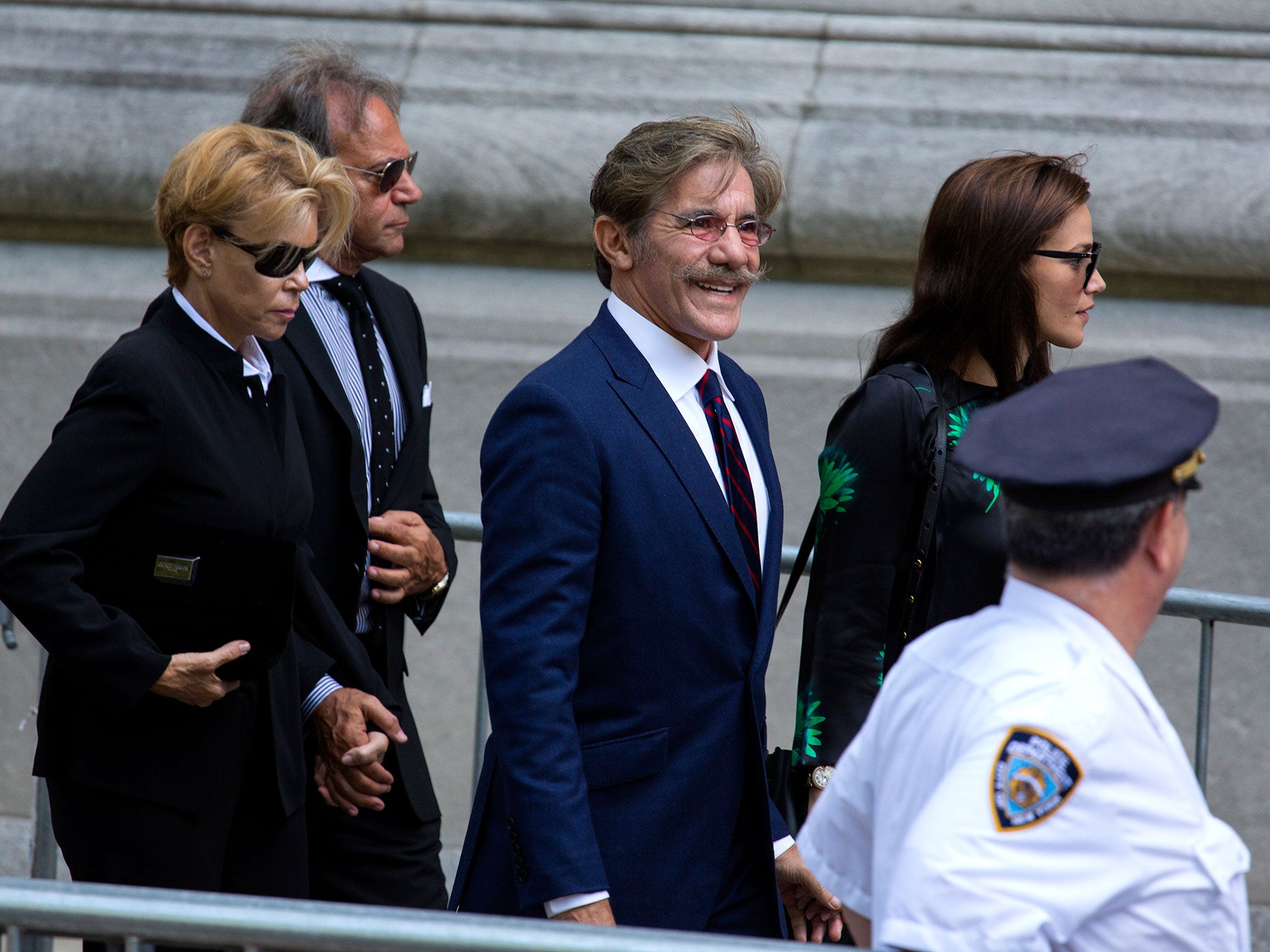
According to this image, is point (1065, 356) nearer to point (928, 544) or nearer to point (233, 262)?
point (928, 544)

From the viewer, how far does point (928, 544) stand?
2627mm

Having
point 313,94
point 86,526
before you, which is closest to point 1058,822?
point 86,526

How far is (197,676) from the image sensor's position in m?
2.51

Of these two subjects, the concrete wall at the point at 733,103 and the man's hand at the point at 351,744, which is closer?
the man's hand at the point at 351,744

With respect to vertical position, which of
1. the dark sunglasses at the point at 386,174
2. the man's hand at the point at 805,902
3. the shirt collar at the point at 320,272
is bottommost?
the man's hand at the point at 805,902

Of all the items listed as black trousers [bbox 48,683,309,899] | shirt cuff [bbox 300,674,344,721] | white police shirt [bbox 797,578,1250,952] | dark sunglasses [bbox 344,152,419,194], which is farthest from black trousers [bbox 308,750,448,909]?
white police shirt [bbox 797,578,1250,952]

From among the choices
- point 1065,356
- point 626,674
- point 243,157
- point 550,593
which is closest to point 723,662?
point 626,674

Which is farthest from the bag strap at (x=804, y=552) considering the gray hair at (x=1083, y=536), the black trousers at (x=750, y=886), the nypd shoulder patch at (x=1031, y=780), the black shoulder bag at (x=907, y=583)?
the nypd shoulder patch at (x=1031, y=780)

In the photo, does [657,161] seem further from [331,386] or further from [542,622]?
[331,386]

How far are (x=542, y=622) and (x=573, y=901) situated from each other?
398mm

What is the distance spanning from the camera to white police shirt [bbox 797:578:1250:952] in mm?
1429

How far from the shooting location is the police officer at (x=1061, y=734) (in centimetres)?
144

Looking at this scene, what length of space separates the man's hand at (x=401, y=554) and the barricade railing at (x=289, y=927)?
4.55 ft

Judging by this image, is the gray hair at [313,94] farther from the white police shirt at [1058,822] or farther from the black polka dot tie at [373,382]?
the white police shirt at [1058,822]
